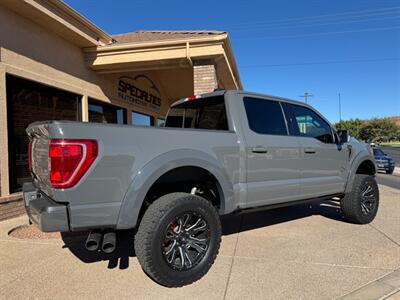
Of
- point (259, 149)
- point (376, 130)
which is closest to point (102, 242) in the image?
point (259, 149)

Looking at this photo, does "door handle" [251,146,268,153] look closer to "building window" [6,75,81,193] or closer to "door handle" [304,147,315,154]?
"door handle" [304,147,315,154]

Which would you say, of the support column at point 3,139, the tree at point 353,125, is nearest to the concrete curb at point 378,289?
the support column at point 3,139

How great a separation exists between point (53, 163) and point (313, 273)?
2819 mm

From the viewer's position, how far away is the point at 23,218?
6.43m

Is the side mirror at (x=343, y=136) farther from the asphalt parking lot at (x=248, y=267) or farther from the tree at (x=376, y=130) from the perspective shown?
the tree at (x=376, y=130)

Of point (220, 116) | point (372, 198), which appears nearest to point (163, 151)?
point (220, 116)

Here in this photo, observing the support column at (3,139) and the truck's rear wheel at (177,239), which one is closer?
the truck's rear wheel at (177,239)

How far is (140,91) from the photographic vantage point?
41.3ft

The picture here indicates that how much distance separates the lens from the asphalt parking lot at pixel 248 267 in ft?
10.9

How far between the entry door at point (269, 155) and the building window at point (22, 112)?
4701 mm

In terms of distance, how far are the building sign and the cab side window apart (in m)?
7.01

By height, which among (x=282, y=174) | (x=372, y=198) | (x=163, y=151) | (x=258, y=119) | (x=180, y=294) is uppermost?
(x=258, y=119)

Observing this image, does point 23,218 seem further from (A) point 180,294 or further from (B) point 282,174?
(B) point 282,174

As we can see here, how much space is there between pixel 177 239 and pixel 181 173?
0.70 meters
